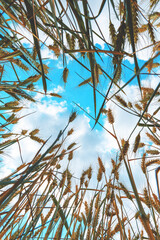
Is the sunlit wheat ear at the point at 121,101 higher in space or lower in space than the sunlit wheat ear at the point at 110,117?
higher

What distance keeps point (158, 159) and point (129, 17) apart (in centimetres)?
131

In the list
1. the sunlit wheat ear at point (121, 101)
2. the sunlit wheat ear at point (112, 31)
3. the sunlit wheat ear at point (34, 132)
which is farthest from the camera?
the sunlit wheat ear at point (34, 132)

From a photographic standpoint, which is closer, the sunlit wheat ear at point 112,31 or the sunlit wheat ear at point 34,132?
the sunlit wheat ear at point 112,31

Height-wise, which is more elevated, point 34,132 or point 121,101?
point 121,101

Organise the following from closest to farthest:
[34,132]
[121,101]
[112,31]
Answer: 1. [112,31]
2. [121,101]
3. [34,132]

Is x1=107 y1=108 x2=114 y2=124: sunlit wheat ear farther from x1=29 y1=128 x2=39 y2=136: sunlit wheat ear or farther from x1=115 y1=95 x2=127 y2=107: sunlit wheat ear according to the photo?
x1=29 y1=128 x2=39 y2=136: sunlit wheat ear

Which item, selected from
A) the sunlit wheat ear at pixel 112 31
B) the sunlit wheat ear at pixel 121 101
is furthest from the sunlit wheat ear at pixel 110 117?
the sunlit wheat ear at pixel 112 31

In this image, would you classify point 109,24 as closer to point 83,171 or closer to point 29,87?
point 29,87

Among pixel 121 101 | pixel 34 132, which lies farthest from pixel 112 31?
pixel 34 132

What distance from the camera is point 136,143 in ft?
3.98

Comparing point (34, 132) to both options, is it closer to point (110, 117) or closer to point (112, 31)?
point (110, 117)

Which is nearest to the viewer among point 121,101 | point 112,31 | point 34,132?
point 112,31

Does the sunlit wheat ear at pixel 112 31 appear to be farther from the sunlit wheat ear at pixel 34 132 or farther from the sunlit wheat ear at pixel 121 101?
the sunlit wheat ear at pixel 34 132

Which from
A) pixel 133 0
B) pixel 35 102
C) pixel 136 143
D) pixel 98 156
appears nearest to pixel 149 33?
pixel 133 0
